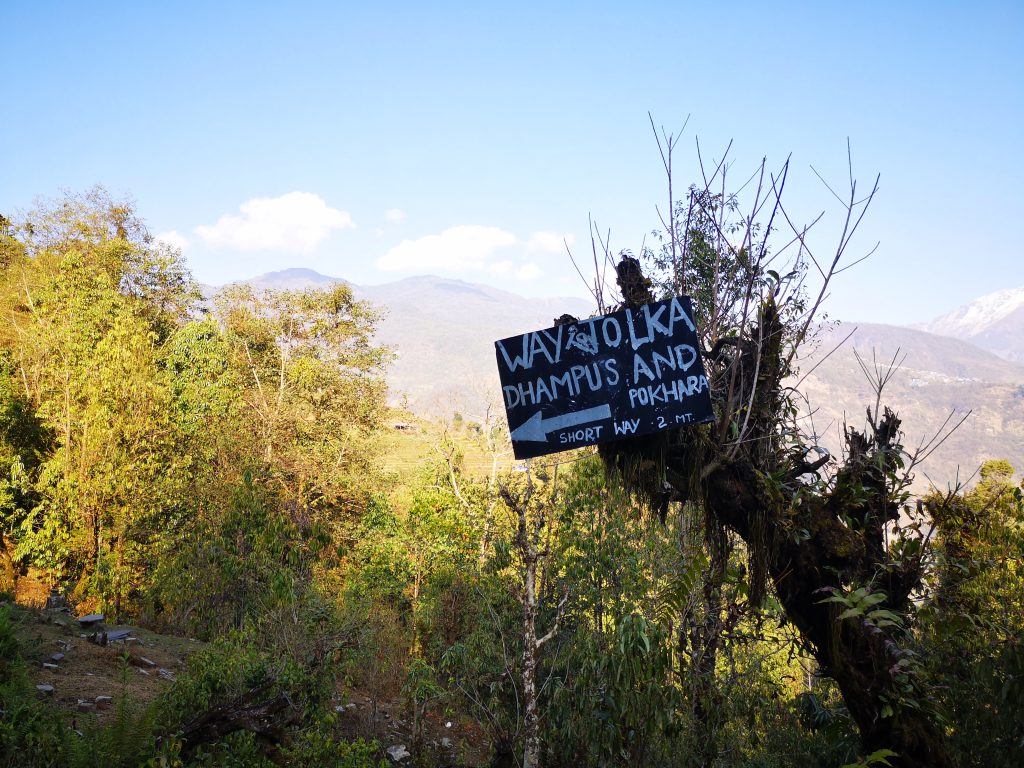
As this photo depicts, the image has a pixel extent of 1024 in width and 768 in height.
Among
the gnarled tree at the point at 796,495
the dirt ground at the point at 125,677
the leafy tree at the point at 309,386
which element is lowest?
the dirt ground at the point at 125,677

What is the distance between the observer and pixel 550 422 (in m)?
3.76

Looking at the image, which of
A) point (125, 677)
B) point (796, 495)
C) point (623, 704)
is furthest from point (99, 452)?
point (796, 495)

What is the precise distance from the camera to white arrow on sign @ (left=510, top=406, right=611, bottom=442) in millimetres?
3730

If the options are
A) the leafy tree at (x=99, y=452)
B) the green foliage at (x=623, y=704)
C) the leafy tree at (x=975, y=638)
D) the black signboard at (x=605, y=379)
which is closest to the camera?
the black signboard at (x=605, y=379)

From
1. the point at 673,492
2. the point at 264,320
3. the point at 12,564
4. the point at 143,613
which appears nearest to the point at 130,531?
the point at 143,613

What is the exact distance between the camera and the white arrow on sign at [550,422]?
373 centimetres

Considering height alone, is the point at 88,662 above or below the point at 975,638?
below

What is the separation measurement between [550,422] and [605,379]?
1.30ft

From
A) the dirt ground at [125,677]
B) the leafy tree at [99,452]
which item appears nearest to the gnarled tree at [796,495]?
the dirt ground at [125,677]

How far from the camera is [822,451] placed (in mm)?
4035

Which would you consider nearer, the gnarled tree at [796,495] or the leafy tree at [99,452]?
the gnarled tree at [796,495]

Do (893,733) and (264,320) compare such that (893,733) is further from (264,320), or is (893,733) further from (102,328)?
(264,320)

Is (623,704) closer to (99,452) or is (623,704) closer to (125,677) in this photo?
(125,677)

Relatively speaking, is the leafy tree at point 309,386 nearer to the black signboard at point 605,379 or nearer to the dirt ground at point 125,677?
the dirt ground at point 125,677
